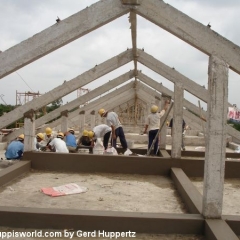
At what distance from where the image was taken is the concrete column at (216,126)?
4051 millimetres

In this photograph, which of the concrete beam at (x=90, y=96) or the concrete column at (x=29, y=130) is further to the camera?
the concrete beam at (x=90, y=96)

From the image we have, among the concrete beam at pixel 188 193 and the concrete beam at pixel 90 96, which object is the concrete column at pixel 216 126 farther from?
the concrete beam at pixel 90 96

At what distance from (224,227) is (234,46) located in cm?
209

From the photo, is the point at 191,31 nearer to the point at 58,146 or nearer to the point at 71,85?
the point at 58,146

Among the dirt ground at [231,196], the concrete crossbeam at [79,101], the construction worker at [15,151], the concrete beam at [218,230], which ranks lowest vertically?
the dirt ground at [231,196]

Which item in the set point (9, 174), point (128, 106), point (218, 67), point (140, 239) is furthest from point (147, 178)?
point (128, 106)

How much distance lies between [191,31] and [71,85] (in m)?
6.21

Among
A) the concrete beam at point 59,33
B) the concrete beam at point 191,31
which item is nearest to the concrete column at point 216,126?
the concrete beam at point 191,31

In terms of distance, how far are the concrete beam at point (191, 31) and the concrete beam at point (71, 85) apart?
17.8ft

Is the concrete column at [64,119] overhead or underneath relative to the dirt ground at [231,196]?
overhead

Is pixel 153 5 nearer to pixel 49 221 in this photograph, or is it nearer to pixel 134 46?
pixel 49 221

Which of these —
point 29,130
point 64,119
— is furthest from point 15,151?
point 64,119

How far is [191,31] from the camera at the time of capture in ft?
14.3

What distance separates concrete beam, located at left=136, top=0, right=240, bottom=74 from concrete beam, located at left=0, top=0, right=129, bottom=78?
449mm
